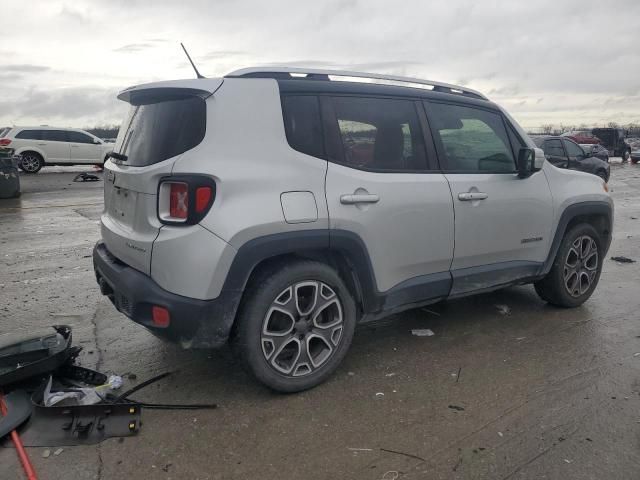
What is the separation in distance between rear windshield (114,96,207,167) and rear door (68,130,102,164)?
65.2ft

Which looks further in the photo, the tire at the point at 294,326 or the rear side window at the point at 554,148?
the rear side window at the point at 554,148

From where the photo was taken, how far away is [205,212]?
302 centimetres

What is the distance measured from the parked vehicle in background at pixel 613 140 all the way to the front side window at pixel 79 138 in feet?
104

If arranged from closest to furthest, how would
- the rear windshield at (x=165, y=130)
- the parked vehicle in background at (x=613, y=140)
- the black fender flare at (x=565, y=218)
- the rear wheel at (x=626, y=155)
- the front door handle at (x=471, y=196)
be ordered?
the rear windshield at (x=165, y=130) < the front door handle at (x=471, y=196) < the black fender flare at (x=565, y=218) < the rear wheel at (x=626, y=155) < the parked vehicle in background at (x=613, y=140)

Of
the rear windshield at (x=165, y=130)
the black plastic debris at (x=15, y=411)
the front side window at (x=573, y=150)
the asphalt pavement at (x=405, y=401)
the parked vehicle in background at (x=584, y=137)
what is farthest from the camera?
the parked vehicle in background at (x=584, y=137)

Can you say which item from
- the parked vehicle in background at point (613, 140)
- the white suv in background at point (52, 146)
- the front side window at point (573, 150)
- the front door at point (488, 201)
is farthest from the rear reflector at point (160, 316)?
the parked vehicle in background at point (613, 140)

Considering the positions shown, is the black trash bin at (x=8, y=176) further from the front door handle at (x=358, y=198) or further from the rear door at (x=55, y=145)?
the front door handle at (x=358, y=198)

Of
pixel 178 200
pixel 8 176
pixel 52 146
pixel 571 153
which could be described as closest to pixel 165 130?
pixel 178 200

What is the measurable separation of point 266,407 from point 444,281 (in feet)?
5.32

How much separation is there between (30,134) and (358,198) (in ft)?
66.9

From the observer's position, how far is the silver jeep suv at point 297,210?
3.07 meters

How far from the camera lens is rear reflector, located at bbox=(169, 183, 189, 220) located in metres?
3.04

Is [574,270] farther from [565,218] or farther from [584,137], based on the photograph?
[584,137]

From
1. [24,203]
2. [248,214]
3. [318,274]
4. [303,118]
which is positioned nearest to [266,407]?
[318,274]
